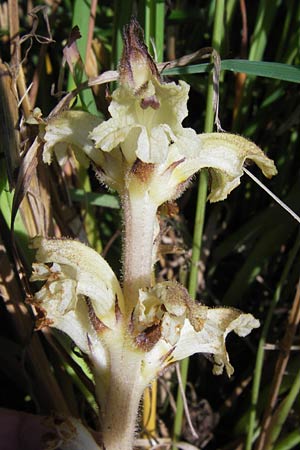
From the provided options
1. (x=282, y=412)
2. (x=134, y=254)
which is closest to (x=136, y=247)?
(x=134, y=254)

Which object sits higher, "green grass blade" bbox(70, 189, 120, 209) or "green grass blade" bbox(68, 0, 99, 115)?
"green grass blade" bbox(68, 0, 99, 115)

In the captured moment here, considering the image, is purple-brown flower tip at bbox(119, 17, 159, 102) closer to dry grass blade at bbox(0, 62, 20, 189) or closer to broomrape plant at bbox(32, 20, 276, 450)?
broomrape plant at bbox(32, 20, 276, 450)

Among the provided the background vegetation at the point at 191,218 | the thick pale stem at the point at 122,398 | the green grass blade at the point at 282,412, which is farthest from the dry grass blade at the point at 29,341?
the green grass blade at the point at 282,412

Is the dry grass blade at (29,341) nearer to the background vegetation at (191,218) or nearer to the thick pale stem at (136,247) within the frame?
the background vegetation at (191,218)

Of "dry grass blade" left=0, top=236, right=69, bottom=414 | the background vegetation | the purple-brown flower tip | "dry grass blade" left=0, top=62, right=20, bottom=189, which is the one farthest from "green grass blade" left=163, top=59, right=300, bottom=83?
"dry grass blade" left=0, top=236, right=69, bottom=414

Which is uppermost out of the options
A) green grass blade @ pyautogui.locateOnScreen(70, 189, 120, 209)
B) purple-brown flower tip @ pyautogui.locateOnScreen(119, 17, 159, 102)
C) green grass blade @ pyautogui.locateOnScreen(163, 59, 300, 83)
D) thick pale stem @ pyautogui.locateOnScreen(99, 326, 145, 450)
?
purple-brown flower tip @ pyautogui.locateOnScreen(119, 17, 159, 102)

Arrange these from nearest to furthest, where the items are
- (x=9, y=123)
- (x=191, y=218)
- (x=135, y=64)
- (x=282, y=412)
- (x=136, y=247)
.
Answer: (x=135, y=64)
(x=136, y=247)
(x=9, y=123)
(x=282, y=412)
(x=191, y=218)

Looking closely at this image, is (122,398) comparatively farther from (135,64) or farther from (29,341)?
(135,64)
